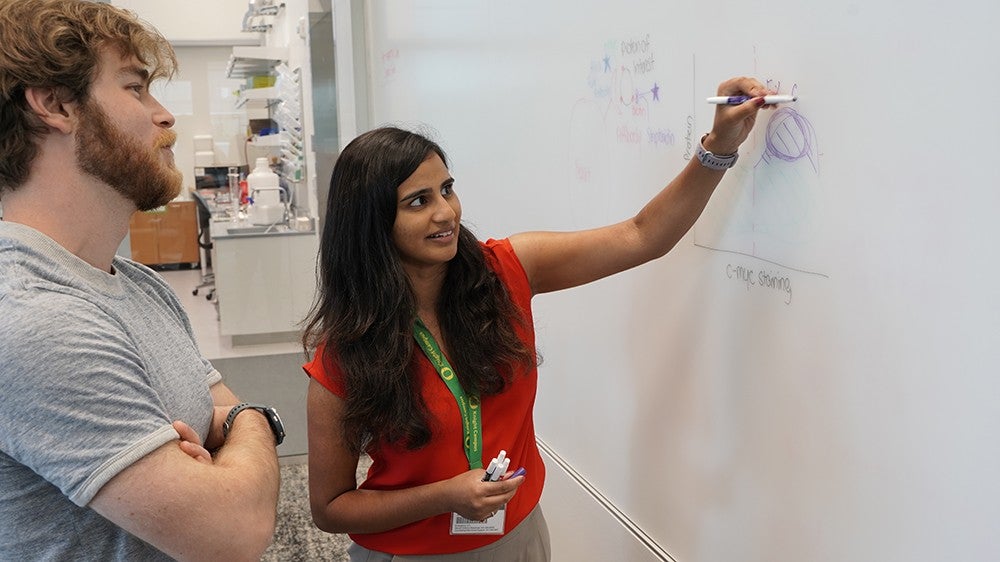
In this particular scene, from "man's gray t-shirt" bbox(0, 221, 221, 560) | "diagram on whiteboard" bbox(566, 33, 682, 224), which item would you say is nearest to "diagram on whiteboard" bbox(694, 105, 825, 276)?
"diagram on whiteboard" bbox(566, 33, 682, 224)

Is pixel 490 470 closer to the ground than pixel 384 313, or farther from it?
closer to the ground

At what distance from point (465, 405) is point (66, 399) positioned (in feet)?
2.31

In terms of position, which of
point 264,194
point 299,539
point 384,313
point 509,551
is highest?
point 264,194

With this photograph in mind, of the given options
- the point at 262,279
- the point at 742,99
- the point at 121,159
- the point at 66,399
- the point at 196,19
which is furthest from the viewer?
the point at 262,279

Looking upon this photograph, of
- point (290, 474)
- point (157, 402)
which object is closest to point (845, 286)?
point (157, 402)

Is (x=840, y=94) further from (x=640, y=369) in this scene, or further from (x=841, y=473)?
(x=640, y=369)

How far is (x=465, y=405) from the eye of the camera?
1.58 m

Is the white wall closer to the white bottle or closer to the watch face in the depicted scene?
the white bottle

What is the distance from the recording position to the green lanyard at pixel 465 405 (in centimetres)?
158

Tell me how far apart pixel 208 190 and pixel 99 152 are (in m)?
3.11

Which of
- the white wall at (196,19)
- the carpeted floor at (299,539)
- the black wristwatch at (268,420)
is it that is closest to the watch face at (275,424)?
the black wristwatch at (268,420)

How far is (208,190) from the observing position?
165 inches

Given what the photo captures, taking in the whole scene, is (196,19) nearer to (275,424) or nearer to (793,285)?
(275,424)

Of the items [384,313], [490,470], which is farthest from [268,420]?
[490,470]
